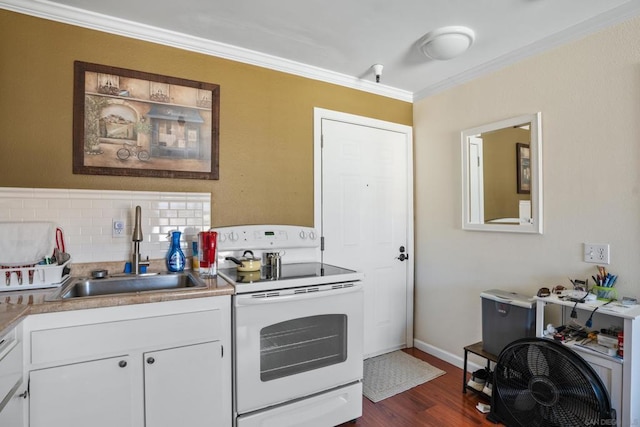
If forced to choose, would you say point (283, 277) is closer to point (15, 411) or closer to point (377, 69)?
point (15, 411)

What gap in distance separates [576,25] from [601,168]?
0.87 m

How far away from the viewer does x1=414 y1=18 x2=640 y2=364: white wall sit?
6.13ft

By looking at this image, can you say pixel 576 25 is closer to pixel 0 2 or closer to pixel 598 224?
pixel 598 224

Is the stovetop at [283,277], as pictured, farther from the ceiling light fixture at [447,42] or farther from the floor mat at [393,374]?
the ceiling light fixture at [447,42]

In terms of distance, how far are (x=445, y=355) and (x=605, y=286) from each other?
1.39m

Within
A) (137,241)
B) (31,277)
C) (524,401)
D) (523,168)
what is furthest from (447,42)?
(31,277)

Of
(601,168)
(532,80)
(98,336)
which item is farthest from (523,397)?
(98,336)

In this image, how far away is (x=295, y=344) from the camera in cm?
193

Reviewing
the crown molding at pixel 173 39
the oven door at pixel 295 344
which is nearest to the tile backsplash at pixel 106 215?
the oven door at pixel 295 344

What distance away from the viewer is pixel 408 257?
3.16 m

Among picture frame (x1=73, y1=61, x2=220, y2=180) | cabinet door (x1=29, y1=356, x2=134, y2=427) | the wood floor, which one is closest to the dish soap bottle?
picture frame (x1=73, y1=61, x2=220, y2=180)

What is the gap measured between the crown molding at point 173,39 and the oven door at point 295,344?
5.42 ft

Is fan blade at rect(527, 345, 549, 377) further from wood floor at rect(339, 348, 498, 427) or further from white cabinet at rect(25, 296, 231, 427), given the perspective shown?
white cabinet at rect(25, 296, 231, 427)

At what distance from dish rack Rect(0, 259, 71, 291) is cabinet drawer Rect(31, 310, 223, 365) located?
356 millimetres
